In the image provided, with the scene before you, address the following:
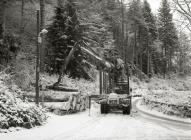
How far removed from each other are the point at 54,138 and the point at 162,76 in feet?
237

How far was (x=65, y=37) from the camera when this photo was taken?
38000mm

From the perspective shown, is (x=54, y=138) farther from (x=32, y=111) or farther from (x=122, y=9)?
(x=122, y=9)

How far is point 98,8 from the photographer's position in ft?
192

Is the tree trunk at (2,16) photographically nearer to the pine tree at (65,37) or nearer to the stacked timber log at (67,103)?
the pine tree at (65,37)

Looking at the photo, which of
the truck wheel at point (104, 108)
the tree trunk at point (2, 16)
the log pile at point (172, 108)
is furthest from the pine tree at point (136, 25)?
the truck wheel at point (104, 108)

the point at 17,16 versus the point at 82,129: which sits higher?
the point at 17,16

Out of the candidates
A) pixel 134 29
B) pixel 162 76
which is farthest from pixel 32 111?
pixel 162 76

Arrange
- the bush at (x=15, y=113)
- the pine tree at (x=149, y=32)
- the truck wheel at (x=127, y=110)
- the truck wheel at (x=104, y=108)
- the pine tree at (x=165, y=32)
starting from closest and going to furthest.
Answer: the bush at (x=15, y=113), the truck wheel at (x=127, y=110), the truck wheel at (x=104, y=108), the pine tree at (x=149, y=32), the pine tree at (x=165, y=32)

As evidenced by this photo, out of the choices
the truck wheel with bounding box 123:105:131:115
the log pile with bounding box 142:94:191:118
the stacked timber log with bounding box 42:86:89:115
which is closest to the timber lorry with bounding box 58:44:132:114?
the truck wheel with bounding box 123:105:131:115

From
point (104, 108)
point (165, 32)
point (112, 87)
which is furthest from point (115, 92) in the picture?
point (165, 32)

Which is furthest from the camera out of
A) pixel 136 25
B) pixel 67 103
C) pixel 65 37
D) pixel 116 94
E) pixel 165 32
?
pixel 165 32

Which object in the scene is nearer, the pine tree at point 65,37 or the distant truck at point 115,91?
the distant truck at point 115,91

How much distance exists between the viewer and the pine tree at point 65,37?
37969 mm

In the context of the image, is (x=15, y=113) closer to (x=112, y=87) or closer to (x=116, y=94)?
(x=116, y=94)
